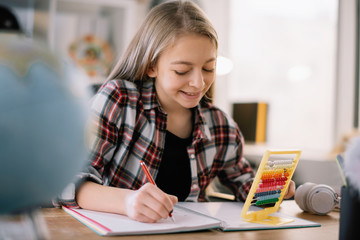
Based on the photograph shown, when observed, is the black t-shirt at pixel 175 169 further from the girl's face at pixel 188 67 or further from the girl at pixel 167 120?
the girl's face at pixel 188 67

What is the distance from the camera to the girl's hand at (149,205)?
80 cm

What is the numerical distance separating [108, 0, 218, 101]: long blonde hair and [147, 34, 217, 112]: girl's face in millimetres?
28

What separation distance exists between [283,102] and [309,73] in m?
0.34

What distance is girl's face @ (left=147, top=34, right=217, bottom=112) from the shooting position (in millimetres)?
1117

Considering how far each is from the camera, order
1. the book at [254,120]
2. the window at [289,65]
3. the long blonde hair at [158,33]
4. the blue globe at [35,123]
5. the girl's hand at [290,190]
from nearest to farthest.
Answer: the blue globe at [35,123] < the girl's hand at [290,190] < the long blonde hair at [158,33] < the window at [289,65] < the book at [254,120]

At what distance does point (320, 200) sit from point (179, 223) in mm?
451

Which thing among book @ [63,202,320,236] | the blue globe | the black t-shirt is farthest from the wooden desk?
the black t-shirt

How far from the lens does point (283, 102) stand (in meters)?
3.36

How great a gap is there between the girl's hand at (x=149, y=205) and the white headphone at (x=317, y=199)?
0.43 m

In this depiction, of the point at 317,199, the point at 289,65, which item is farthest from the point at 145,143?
the point at 289,65

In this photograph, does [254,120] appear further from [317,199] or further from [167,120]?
[317,199]

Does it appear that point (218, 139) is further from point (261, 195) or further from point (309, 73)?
point (309, 73)

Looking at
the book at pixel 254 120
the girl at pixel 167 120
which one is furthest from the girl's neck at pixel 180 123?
the book at pixel 254 120

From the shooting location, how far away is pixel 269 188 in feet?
3.09
